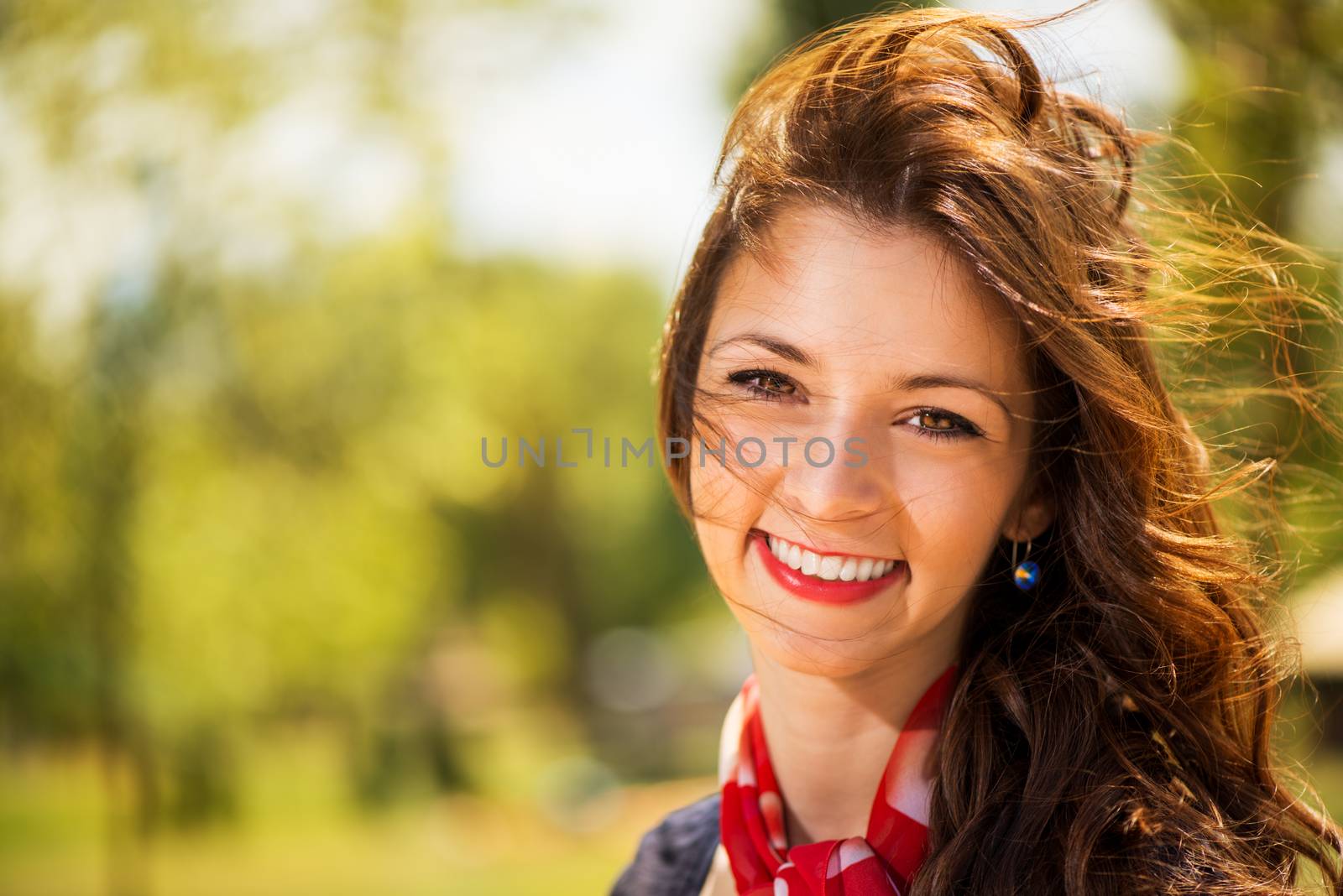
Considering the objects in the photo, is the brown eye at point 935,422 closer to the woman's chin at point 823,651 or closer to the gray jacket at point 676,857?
the woman's chin at point 823,651

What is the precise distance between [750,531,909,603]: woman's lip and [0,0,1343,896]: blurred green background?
163 cm

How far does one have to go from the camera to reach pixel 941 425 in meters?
1.25

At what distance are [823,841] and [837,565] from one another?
387 millimetres

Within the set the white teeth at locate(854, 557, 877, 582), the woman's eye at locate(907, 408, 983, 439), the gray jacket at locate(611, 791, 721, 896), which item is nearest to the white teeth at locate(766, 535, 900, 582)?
the white teeth at locate(854, 557, 877, 582)


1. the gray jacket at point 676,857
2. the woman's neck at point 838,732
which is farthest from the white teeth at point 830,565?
the gray jacket at point 676,857

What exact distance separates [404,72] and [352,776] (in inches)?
206

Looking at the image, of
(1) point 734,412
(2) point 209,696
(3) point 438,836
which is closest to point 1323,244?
(1) point 734,412

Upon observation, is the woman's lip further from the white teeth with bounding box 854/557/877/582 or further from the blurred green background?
the blurred green background

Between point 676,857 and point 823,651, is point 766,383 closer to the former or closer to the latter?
point 823,651

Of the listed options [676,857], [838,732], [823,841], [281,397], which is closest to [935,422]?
[838,732]

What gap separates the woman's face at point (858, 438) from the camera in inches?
47.4

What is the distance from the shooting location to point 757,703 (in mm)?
1590

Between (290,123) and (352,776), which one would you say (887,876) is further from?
(352,776)

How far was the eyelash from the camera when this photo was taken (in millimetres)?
1236
